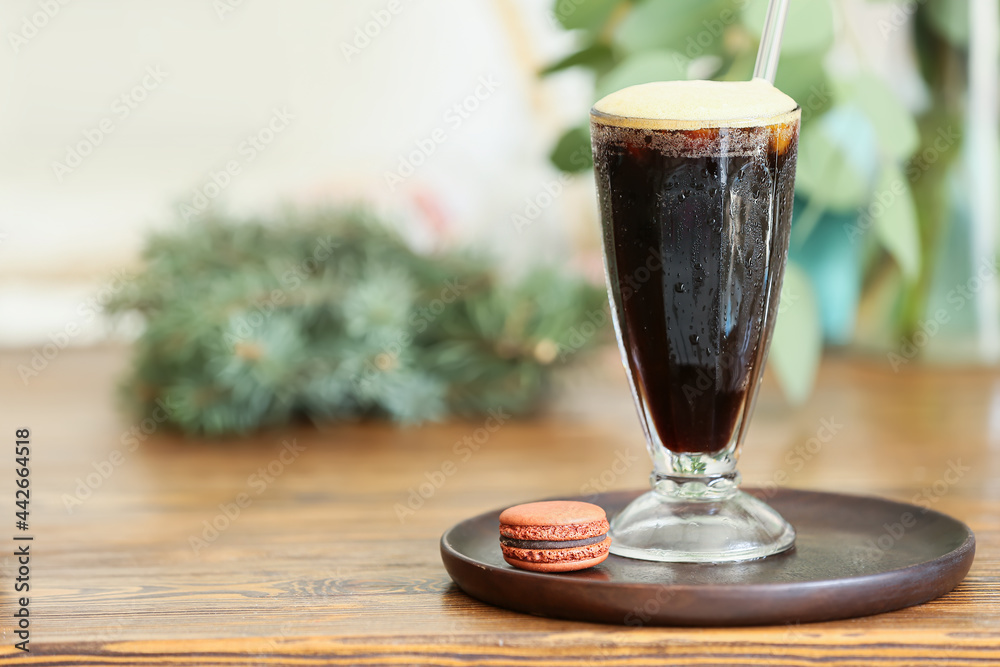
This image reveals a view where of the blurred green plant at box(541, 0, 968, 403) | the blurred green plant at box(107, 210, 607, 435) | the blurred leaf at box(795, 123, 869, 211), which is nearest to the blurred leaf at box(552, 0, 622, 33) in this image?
the blurred green plant at box(541, 0, 968, 403)

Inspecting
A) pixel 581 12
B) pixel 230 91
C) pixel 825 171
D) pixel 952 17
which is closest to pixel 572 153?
pixel 581 12

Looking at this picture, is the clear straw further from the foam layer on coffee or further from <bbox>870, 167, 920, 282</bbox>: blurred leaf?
<bbox>870, 167, 920, 282</bbox>: blurred leaf

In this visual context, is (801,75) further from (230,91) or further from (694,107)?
(230,91)

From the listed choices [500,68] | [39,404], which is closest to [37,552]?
[39,404]

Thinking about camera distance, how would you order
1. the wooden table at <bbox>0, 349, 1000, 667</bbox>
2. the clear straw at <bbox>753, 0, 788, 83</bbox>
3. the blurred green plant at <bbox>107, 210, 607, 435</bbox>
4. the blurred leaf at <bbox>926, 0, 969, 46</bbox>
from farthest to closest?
the blurred leaf at <bbox>926, 0, 969, 46</bbox> < the blurred green plant at <bbox>107, 210, 607, 435</bbox> < the clear straw at <bbox>753, 0, 788, 83</bbox> < the wooden table at <bbox>0, 349, 1000, 667</bbox>

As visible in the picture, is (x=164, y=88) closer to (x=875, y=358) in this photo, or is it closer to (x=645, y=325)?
(x=875, y=358)

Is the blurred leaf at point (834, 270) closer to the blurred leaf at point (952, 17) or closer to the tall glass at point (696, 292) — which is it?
the blurred leaf at point (952, 17)

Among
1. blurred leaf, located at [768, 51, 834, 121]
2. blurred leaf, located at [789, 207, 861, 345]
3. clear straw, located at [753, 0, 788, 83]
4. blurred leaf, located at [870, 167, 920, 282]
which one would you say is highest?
clear straw, located at [753, 0, 788, 83]
